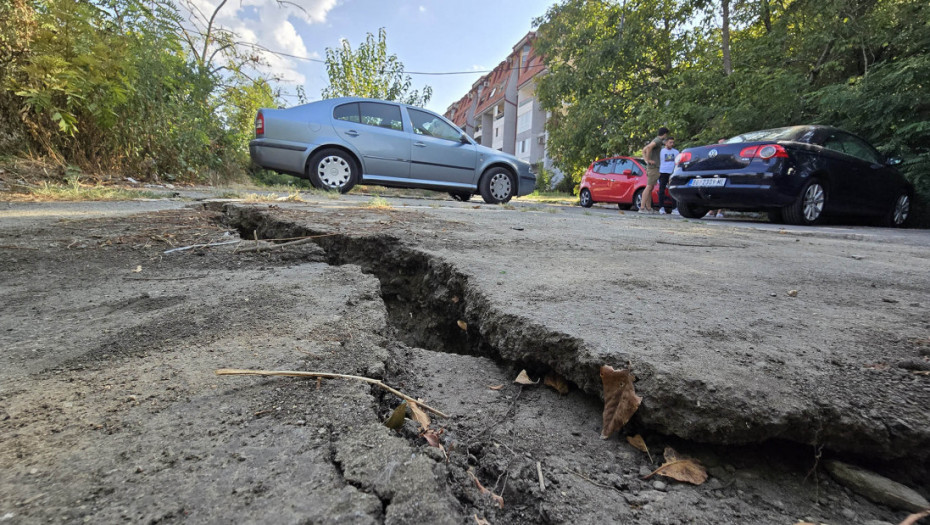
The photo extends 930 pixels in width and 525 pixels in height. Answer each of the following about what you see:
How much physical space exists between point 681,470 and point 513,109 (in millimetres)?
32256

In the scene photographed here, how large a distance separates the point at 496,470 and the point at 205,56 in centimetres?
1179

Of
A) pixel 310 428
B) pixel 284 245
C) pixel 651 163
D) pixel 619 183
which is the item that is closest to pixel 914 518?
pixel 310 428

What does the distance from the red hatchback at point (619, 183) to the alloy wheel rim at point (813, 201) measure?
12.5 feet

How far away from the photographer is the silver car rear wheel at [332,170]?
644 centimetres

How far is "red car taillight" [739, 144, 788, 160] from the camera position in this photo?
534 centimetres

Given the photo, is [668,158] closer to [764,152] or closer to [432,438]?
[764,152]

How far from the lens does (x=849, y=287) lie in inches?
69.2

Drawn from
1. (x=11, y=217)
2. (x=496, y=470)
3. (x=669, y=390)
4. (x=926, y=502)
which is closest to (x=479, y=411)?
(x=496, y=470)

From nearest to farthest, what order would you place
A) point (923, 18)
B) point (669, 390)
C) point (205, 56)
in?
1. point (669, 390)
2. point (923, 18)
3. point (205, 56)

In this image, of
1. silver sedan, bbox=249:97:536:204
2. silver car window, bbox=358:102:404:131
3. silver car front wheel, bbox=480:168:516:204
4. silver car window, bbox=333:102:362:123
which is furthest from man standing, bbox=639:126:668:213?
silver car window, bbox=333:102:362:123

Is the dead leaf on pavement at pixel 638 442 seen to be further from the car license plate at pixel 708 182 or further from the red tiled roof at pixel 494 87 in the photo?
the red tiled roof at pixel 494 87

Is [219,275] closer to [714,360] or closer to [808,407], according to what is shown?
[714,360]

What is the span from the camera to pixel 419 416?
2.92ft

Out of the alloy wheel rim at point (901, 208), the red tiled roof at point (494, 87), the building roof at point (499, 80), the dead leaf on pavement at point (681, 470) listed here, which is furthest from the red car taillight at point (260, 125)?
the red tiled roof at point (494, 87)
